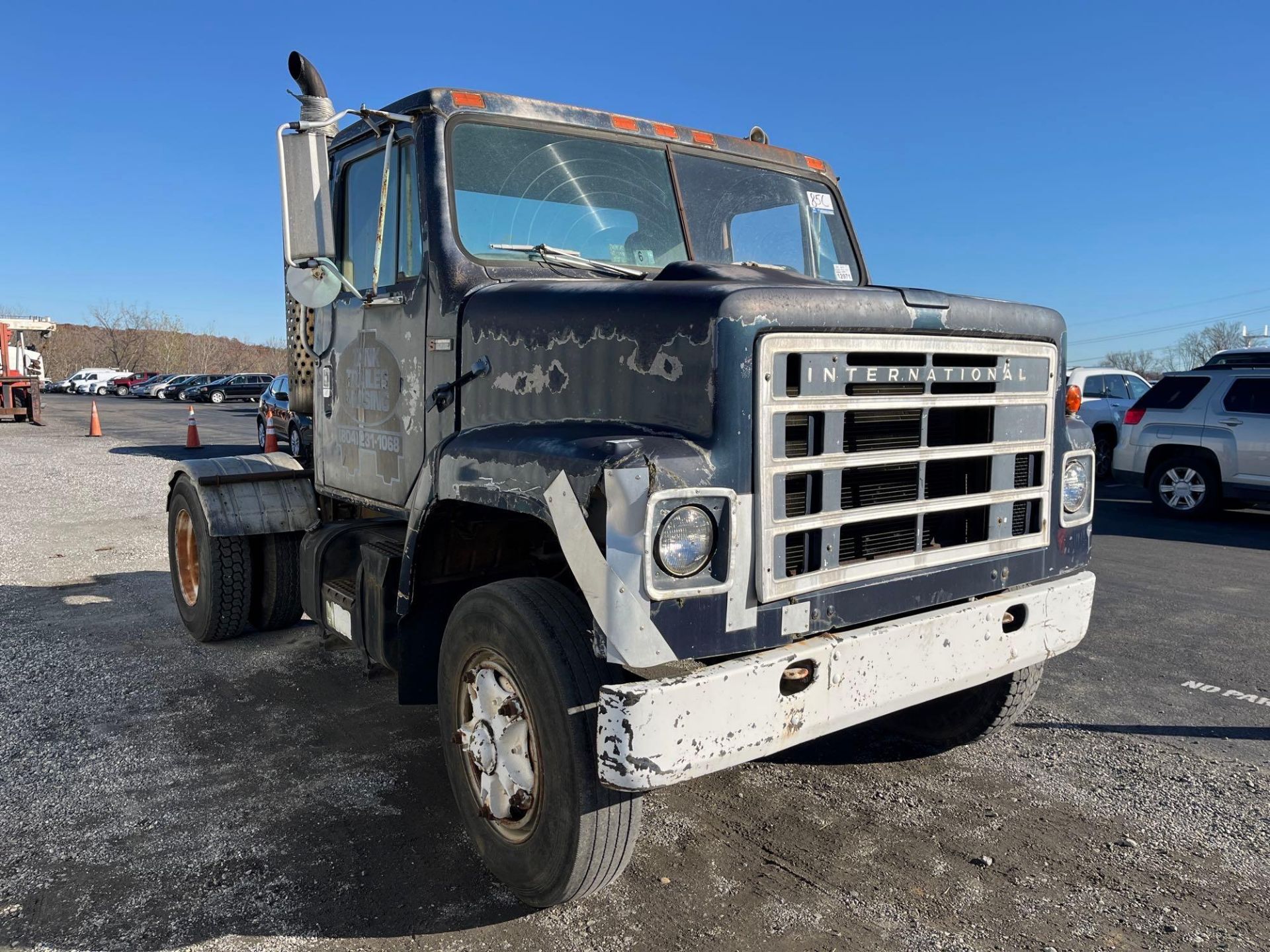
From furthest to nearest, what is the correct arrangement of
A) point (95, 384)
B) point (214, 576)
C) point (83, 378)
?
1. point (83, 378)
2. point (95, 384)
3. point (214, 576)

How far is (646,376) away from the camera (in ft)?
9.20

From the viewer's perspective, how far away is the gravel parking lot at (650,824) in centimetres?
286

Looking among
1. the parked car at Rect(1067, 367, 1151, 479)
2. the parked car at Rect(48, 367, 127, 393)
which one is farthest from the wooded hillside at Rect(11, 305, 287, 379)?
the parked car at Rect(1067, 367, 1151, 479)

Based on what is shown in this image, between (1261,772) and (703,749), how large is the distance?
2.79 meters

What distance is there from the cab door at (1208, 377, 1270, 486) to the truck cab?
28.1 ft

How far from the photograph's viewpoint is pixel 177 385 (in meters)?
51.1

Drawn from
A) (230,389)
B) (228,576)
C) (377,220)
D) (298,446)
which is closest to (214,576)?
(228,576)

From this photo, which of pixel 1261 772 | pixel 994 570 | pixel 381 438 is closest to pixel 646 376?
pixel 994 570

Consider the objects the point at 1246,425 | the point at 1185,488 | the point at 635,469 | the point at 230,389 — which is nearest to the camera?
the point at 635,469

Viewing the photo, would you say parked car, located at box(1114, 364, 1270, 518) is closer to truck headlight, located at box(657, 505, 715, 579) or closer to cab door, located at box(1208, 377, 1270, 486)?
cab door, located at box(1208, 377, 1270, 486)

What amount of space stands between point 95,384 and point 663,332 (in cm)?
6138

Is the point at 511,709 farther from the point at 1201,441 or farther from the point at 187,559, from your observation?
the point at 1201,441

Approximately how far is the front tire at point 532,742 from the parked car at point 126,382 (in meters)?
58.9

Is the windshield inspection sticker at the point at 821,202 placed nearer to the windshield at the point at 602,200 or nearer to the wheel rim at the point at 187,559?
the windshield at the point at 602,200
